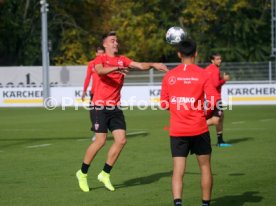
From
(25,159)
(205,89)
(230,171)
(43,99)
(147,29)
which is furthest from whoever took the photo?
(147,29)

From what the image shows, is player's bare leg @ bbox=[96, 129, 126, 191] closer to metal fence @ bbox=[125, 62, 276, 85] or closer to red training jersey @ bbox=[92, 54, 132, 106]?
red training jersey @ bbox=[92, 54, 132, 106]

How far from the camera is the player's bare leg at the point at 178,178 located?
945 centimetres

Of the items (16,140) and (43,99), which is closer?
(16,140)

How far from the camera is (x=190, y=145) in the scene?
9641 mm

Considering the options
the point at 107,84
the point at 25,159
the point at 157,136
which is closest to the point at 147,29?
the point at 157,136

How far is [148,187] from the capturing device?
12391mm

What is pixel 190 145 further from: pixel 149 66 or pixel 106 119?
pixel 106 119

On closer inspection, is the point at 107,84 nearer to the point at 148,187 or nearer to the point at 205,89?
the point at 148,187

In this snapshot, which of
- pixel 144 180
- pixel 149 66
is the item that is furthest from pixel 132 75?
pixel 149 66

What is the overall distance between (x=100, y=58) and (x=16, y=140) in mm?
9532

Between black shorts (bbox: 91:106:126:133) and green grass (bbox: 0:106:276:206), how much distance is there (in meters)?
Answer: 0.89

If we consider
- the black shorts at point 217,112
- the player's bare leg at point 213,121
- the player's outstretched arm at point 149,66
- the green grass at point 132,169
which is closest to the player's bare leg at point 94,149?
the green grass at point 132,169

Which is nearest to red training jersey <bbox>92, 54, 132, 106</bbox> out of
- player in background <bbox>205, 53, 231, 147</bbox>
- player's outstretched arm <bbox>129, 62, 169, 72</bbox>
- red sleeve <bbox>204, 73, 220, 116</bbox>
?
player's outstretched arm <bbox>129, 62, 169, 72</bbox>

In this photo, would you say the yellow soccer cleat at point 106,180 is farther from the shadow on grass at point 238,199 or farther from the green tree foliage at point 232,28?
the green tree foliage at point 232,28
